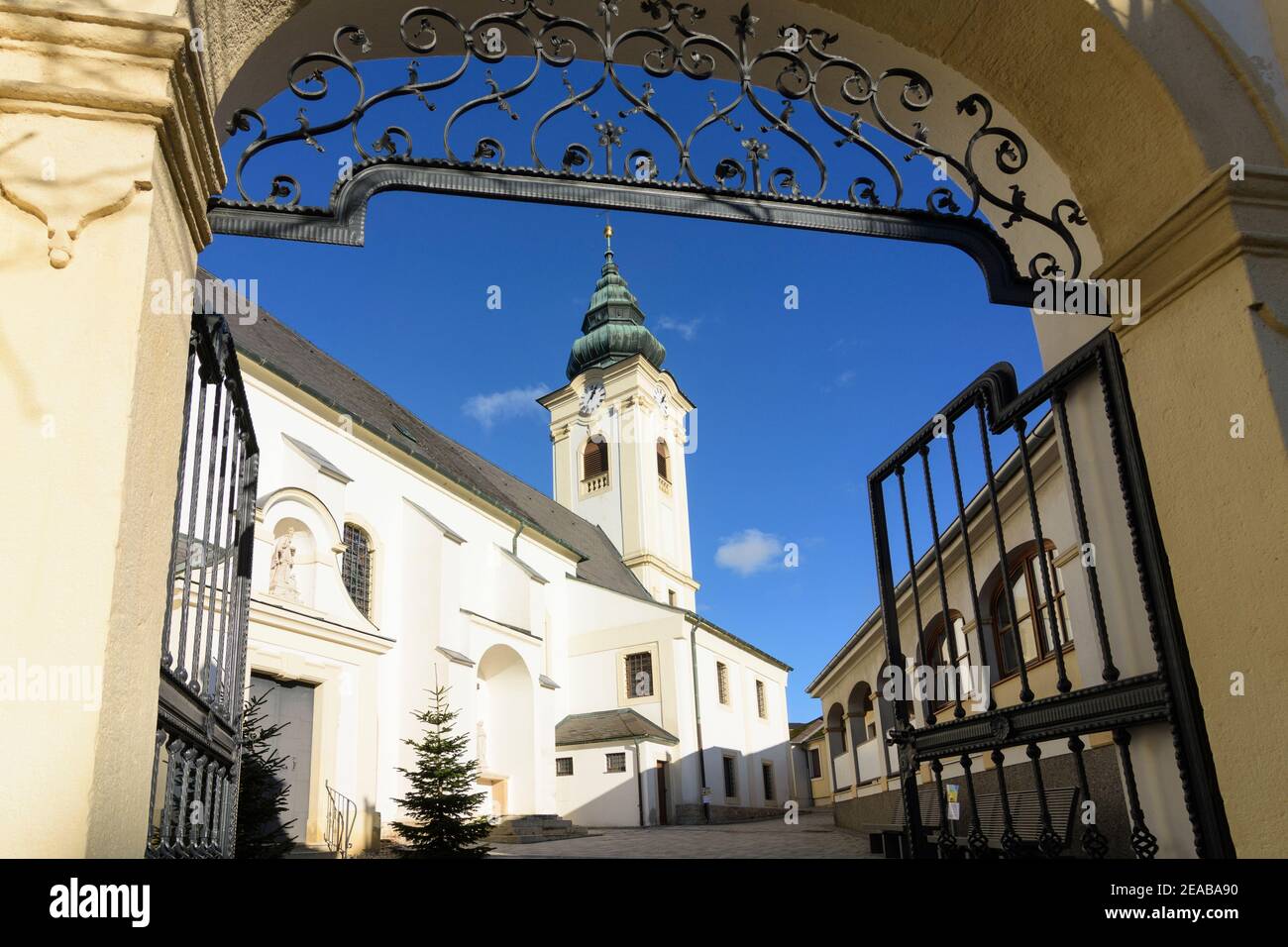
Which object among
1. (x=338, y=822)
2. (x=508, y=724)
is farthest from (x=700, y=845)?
(x=508, y=724)

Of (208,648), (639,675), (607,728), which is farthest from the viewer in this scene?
(639,675)

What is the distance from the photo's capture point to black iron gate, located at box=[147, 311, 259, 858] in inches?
102

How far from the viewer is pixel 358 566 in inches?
860

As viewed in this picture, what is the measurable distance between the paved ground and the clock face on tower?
21166mm

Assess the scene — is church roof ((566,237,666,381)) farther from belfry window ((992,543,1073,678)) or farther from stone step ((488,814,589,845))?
belfry window ((992,543,1073,678))

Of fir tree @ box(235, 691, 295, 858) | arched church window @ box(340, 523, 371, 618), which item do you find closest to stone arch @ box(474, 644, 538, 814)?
arched church window @ box(340, 523, 371, 618)

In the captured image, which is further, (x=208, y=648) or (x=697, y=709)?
(x=697, y=709)

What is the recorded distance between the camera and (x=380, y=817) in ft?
62.6

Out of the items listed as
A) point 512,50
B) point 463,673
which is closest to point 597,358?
point 463,673

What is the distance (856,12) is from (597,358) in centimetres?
4233

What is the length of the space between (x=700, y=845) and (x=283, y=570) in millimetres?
9113

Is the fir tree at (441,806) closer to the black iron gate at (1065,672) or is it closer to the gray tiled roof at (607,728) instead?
the gray tiled roof at (607,728)

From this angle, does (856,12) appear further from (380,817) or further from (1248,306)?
(380,817)

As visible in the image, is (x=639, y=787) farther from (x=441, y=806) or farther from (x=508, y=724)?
(x=441, y=806)
